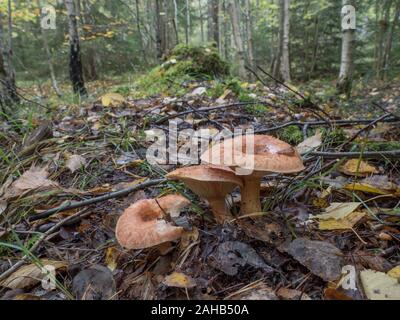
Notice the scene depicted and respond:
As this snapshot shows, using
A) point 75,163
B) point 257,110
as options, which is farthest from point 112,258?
point 257,110

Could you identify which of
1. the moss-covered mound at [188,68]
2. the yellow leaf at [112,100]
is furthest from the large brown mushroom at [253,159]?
the moss-covered mound at [188,68]

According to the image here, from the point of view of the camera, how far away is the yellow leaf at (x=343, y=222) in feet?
5.44

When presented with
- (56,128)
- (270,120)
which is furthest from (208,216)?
(56,128)

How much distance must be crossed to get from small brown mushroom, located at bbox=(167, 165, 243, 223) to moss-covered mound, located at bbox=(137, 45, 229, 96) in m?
4.44

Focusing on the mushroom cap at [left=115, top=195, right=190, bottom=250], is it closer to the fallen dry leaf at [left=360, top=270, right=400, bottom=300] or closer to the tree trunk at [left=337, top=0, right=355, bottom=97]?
the fallen dry leaf at [left=360, top=270, right=400, bottom=300]

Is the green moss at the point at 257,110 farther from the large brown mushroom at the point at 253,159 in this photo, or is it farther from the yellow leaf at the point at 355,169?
the large brown mushroom at the point at 253,159

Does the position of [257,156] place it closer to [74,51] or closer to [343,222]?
[343,222]

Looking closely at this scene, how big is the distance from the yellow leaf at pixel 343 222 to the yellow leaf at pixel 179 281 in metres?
0.78

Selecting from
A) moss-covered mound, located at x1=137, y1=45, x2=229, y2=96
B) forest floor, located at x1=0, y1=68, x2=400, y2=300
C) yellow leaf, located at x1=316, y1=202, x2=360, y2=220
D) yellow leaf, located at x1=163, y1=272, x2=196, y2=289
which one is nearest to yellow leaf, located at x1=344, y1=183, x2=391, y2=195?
forest floor, located at x1=0, y1=68, x2=400, y2=300

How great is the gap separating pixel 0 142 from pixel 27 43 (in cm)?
1480

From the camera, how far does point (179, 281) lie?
4.43 feet

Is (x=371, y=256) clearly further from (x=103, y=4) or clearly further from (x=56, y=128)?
(x=103, y=4)

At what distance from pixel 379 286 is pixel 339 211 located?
526 mm
